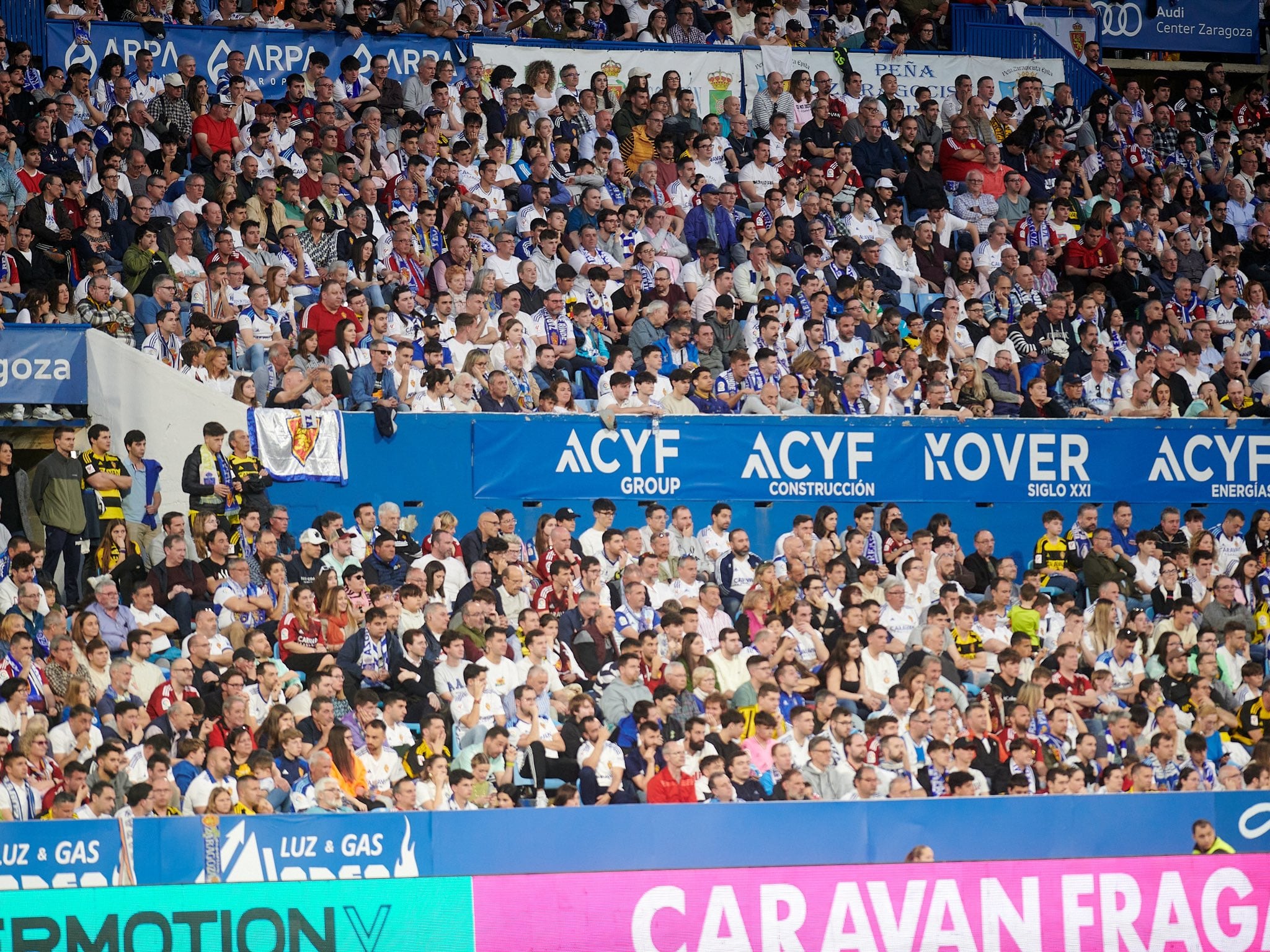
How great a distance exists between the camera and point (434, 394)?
16.0 metres

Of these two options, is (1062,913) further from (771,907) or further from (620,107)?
(620,107)

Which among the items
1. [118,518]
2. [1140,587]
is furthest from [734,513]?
[118,518]

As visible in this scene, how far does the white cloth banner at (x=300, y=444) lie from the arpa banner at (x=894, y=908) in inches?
241

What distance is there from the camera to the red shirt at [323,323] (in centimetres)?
1603

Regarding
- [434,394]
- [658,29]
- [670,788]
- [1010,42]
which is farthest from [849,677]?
[1010,42]

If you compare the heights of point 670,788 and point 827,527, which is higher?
point 827,527

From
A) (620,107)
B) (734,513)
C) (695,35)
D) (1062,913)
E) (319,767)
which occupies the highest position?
(695,35)

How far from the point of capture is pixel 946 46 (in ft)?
76.8

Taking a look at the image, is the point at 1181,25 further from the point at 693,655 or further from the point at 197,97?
the point at 693,655

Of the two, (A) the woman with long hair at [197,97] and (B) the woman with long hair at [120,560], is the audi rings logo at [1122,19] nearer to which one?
(A) the woman with long hair at [197,97]

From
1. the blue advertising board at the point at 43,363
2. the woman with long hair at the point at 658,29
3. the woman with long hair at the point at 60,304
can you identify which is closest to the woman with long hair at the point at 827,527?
the blue advertising board at the point at 43,363

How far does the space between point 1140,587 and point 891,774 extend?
447 centimetres

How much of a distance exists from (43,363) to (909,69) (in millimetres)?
12456

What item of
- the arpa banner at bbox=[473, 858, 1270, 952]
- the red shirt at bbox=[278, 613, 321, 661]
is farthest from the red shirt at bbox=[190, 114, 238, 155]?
the arpa banner at bbox=[473, 858, 1270, 952]
